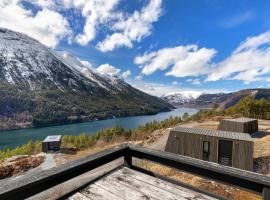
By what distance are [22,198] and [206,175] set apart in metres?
2.39

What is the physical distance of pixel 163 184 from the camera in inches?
142

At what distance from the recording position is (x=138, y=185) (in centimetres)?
357

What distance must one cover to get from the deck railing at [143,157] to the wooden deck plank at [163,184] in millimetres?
299

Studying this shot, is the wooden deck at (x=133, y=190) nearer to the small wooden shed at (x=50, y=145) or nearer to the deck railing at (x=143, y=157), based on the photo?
the deck railing at (x=143, y=157)

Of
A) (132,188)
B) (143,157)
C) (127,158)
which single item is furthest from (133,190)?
(127,158)

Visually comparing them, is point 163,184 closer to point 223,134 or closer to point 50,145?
point 223,134

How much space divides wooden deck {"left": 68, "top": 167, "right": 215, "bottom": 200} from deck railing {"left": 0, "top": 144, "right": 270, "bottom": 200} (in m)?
0.30

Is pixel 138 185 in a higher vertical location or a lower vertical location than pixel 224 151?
higher

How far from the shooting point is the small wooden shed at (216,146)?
23750mm

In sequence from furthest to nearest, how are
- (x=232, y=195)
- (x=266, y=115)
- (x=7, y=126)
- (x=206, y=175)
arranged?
(x=7, y=126) < (x=266, y=115) < (x=232, y=195) < (x=206, y=175)

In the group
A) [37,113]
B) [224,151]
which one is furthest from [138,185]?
[37,113]

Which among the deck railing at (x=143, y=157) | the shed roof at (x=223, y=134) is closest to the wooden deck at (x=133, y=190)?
the deck railing at (x=143, y=157)

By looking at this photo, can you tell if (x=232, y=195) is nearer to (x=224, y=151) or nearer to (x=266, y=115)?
(x=224, y=151)

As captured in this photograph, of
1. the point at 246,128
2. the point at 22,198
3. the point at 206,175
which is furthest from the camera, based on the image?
the point at 246,128
